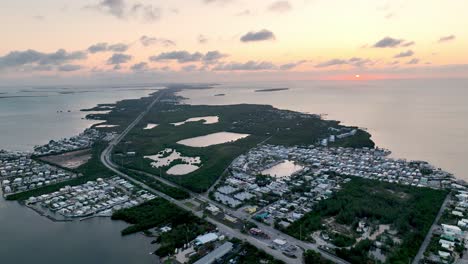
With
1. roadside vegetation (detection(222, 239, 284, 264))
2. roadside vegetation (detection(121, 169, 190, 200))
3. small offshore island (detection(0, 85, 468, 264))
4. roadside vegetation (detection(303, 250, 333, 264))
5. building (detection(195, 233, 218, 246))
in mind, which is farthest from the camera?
roadside vegetation (detection(121, 169, 190, 200))

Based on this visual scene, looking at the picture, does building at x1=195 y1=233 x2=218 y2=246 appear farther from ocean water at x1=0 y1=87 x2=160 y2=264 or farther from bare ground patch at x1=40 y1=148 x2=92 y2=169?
bare ground patch at x1=40 y1=148 x2=92 y2=169

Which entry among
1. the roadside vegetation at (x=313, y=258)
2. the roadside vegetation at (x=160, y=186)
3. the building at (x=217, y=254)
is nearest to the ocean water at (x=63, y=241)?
the building at (x=217, y=254)

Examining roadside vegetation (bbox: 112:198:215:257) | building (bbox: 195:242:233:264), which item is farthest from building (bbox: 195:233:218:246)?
building (bbox: 195:242:233:264)

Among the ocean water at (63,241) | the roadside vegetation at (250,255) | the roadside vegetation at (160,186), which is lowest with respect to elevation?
the ocean water at (63,241)

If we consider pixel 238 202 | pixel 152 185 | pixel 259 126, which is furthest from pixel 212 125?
pixel 238 202

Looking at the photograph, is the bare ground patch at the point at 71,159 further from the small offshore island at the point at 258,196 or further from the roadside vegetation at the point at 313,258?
the roadside vegetation at the point at 313,258

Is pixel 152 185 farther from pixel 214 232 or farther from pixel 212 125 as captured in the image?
pixel 212 125
